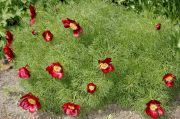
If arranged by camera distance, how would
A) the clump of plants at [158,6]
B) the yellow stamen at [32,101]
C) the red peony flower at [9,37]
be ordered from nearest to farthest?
1. the yellow stamen at [32,101]
2. the red peony flower at [9,37]
3. the clump of plants at [158,6]

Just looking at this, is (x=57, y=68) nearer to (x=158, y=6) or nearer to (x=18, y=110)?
(x=18, y=110)

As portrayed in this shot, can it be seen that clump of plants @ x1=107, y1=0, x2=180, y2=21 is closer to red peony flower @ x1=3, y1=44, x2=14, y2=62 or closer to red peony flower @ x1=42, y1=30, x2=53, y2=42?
red peony flower @ x1=42, y1=30, x2=53, y2=42

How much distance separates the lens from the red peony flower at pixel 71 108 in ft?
12.6

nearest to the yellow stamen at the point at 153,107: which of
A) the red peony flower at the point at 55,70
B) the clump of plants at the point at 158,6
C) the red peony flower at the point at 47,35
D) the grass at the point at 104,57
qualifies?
the grass at the point at 104,57

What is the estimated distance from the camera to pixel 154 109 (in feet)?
12.5

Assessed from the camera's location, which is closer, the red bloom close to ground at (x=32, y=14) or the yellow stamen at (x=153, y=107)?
the yellow stamen at (x=153, y=107)

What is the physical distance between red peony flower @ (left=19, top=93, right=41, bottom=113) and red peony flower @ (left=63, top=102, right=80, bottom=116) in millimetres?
239

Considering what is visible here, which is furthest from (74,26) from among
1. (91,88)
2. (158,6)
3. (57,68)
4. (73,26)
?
(158,6)

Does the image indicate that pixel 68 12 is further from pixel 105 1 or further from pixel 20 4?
pixel 20 4

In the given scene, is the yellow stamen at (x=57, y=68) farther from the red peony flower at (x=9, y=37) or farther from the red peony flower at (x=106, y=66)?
the red peony flower at (x=9, y=37)

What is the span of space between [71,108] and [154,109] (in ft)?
2.26

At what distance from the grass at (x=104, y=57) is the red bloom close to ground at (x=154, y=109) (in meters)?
0.15

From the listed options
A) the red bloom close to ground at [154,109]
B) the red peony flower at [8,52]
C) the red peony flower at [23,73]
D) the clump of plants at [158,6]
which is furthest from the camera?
the clump of plants at [158,6]

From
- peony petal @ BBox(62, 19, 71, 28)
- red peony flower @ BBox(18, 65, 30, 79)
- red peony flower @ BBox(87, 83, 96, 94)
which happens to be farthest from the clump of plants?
red peony flower @ BBox(18, 65, 30, 79)
